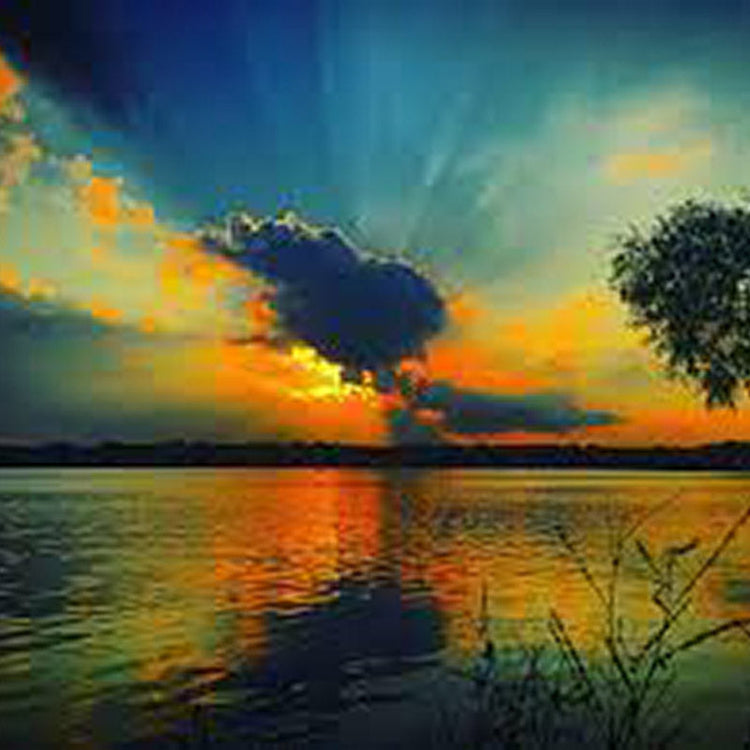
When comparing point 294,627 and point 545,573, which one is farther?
point 545,573

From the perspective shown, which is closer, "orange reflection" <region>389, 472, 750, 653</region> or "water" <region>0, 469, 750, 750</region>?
"water" <region>0, 469, 750, 750</region>

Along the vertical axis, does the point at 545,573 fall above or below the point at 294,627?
above

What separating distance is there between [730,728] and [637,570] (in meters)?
31.3

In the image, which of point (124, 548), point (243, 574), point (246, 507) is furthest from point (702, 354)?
point (246, 507)

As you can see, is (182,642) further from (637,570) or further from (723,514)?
(723,514)

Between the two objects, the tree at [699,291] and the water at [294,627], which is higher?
the tree at [699,291]

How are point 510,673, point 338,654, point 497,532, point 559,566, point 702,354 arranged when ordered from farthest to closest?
1. point 497,532
2. point 559,566
3. point 702,354
4. point 338,654
5. point 510,673

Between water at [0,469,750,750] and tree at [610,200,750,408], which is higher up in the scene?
tree at [610,200,750,408]

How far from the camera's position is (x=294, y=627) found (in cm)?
3525

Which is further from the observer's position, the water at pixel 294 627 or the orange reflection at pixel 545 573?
the orange reflection at pixel 545 573

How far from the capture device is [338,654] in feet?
98.3

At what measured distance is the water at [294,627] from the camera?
21.9 m

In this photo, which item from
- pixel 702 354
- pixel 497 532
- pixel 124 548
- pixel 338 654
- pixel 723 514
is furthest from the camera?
pixel 723 514

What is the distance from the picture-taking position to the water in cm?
2186
